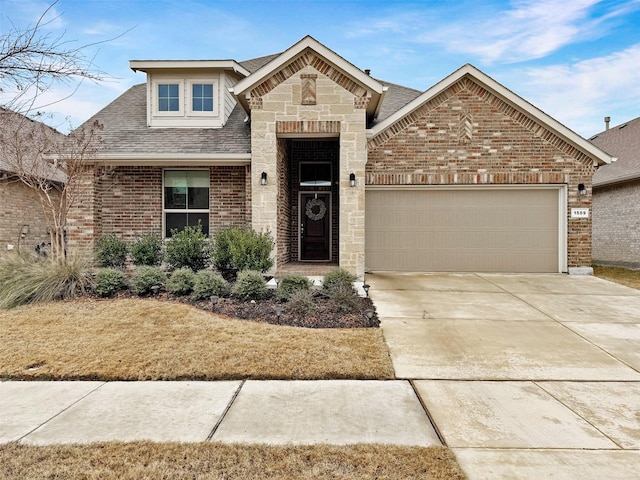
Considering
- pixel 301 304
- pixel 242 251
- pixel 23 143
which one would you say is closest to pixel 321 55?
pixel 242 251

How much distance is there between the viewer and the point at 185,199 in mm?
11180

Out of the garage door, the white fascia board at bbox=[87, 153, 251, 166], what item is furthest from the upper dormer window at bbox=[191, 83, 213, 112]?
the garage door

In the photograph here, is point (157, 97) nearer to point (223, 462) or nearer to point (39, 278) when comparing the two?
point (39, 278)

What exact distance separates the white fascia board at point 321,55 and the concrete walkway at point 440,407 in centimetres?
597

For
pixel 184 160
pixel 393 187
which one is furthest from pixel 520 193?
pixel 184 160

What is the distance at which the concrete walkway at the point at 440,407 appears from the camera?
9.87 ft

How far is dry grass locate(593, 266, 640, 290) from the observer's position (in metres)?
10.3

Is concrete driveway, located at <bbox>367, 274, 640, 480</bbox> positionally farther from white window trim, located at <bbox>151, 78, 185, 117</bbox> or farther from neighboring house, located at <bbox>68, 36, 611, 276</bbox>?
white window trim, located at <bbox>151, 78, 185, 117</bbox>

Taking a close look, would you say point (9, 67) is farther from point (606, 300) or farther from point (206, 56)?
point (606, 300)

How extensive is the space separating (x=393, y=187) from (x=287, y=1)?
5467 millimetres

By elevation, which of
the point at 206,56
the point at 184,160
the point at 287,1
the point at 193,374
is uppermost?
the point at 287,1

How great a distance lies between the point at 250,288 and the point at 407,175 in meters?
5.84

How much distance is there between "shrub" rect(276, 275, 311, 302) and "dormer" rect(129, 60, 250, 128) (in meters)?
5.84

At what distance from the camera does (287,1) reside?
10.2 metres
